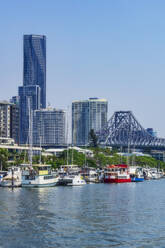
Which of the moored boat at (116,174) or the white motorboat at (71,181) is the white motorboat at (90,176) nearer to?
the moored boat at (116,174)

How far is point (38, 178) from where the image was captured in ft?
371

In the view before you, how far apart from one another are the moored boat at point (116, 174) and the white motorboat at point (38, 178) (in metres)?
31.0

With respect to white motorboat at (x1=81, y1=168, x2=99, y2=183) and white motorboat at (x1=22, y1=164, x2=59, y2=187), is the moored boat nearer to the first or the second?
white motorboat at (x1=81, y1=168, x2=99, y2=183)

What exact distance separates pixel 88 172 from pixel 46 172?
3961 cm

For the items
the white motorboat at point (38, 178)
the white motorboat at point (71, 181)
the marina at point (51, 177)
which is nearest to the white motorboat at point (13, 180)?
the marina at point (51, 177)

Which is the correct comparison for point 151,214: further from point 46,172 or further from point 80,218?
point 46,172

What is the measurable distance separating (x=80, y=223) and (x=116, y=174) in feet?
296

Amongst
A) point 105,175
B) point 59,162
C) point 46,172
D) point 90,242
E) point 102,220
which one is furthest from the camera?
point 59,162

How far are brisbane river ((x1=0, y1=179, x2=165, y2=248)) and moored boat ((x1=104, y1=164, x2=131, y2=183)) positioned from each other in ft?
203

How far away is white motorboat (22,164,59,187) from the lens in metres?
113

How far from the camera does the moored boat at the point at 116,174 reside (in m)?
147

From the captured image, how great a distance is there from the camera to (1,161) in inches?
6063

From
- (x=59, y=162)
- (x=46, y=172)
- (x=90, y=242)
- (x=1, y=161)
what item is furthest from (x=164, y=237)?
(x=59, y=162)

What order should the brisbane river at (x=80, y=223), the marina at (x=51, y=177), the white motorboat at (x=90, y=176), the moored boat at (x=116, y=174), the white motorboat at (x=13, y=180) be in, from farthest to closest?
the moored boat at (x=116, y=174) < the white motorboat at (x=90, y=176) < the white motorboat at (x=13, y=180) < the marina at (x=51, y=177) < the brisbane river at (x=80, y=223)
